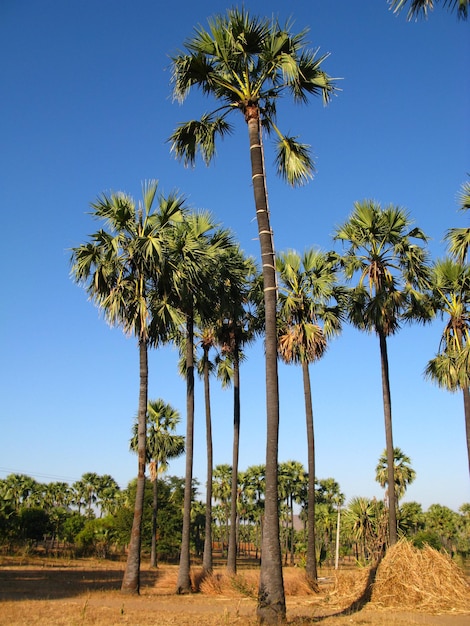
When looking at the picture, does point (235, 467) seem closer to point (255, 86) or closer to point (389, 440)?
point (389, 440)

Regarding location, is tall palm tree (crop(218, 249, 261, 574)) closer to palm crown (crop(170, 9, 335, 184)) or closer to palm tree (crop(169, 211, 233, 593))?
palm tree (crop(169, 211, 233, 593))

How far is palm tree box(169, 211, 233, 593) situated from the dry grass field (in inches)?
73.8

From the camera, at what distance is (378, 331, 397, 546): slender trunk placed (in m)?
19.4

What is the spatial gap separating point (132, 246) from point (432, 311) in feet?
41.0

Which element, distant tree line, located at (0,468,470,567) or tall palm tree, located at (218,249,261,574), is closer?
tall palm tree, located at (218,249,261,574)

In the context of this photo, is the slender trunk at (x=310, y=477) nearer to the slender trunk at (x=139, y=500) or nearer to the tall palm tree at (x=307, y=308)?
the tall palm tree at (x=307, y=308)

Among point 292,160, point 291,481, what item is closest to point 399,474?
point 291,481

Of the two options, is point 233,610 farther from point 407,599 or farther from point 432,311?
point 432,311

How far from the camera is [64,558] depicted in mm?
48312

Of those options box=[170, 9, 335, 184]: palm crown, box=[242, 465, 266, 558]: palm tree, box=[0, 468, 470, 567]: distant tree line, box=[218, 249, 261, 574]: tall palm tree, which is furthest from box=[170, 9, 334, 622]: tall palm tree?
box=[242, 465, 266, 558]: palm tree

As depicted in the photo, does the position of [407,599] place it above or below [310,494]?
below

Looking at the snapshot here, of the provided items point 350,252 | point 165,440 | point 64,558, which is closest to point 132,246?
point 350,252

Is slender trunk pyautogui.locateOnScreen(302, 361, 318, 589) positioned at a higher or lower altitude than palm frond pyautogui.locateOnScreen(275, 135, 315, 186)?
lower

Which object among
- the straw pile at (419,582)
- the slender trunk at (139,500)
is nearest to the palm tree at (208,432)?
the slender trunk at (139,500)
